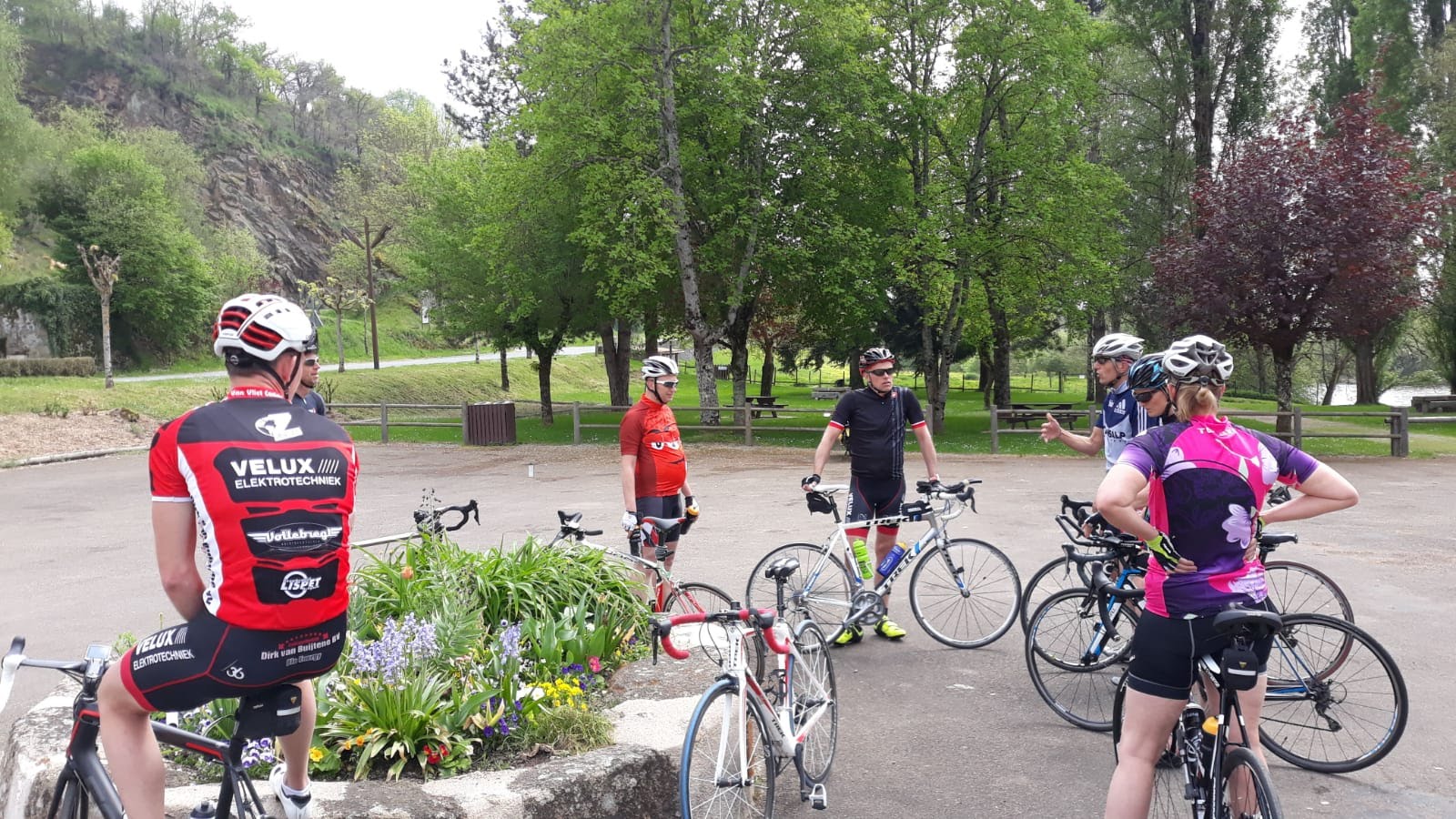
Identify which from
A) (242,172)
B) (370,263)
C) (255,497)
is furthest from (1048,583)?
(242,172)

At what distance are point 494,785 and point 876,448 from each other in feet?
13.0

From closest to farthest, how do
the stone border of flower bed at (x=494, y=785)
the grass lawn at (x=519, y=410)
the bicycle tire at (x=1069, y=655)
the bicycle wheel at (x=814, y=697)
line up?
1. the stone border of flower bed at (x=494, y=785)
2. the bicycle wheel at (x=814, y=697)
3. the bicycle tire at (x=1069, y=655)
4. the grass lawn at (x=519, y=410)

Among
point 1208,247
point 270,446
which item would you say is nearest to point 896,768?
point 270,446

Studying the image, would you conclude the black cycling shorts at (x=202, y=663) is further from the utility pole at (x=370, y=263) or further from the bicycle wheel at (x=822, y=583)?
the utility pole at (x=370, y=263)

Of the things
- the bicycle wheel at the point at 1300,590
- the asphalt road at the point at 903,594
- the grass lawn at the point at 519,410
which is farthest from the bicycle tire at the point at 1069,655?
the grass lawn at the point at 519,410

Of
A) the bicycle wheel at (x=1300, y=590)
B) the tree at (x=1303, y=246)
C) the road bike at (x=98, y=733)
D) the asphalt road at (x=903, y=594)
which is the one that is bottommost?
the asphalt road at (x=903, y=594)

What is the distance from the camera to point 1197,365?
338cm

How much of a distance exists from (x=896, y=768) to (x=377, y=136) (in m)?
77.1

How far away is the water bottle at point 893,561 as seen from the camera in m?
6.69

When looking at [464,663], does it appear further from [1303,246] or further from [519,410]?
[519,410]

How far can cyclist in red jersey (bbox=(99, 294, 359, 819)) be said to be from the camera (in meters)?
2.76

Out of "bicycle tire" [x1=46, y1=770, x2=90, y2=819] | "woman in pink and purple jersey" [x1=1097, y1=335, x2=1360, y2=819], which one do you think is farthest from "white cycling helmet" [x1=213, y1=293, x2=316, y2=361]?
"woman in pink and purple jersey" [x1=1097, y1=335, x2=1360, y2=819]

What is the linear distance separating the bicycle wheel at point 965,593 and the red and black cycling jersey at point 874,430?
0.68 m

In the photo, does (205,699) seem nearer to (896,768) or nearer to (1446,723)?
(896,768)
